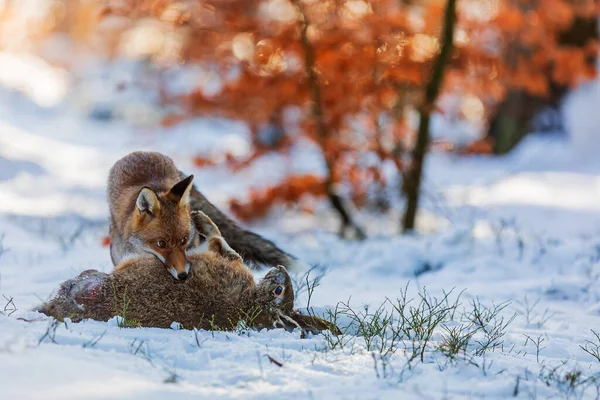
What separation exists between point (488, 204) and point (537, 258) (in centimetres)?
672

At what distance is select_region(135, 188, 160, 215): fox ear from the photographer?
5621 millimetres

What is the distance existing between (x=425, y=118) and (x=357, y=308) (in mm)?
5566

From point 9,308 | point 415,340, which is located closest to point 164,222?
point 9,308

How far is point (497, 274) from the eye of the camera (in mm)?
7379

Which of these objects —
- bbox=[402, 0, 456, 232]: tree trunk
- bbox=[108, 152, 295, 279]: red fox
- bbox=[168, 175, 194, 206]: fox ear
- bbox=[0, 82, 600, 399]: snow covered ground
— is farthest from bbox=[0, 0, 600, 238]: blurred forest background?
bbox=[168, 175, 194, 206]: fox ear

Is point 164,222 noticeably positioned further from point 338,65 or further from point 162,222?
point 338,65

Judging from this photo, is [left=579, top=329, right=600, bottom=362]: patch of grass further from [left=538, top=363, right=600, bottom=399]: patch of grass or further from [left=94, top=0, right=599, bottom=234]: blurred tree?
[left=94, top=0, right=599, bottom=234]: blurred tree

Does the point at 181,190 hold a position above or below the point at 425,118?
below

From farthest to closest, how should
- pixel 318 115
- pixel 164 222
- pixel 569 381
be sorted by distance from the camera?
pixel 318 115 → pixel 164 222 → pixel 569 381

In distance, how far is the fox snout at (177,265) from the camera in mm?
4629

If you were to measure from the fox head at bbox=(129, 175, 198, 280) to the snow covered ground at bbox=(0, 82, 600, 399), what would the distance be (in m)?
0.84

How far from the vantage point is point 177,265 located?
4734 millimetres

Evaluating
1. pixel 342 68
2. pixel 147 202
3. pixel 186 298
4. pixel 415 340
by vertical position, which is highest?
pixel 342 68

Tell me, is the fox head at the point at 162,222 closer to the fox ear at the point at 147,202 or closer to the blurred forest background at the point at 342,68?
the fox ear at the point at 147,202
